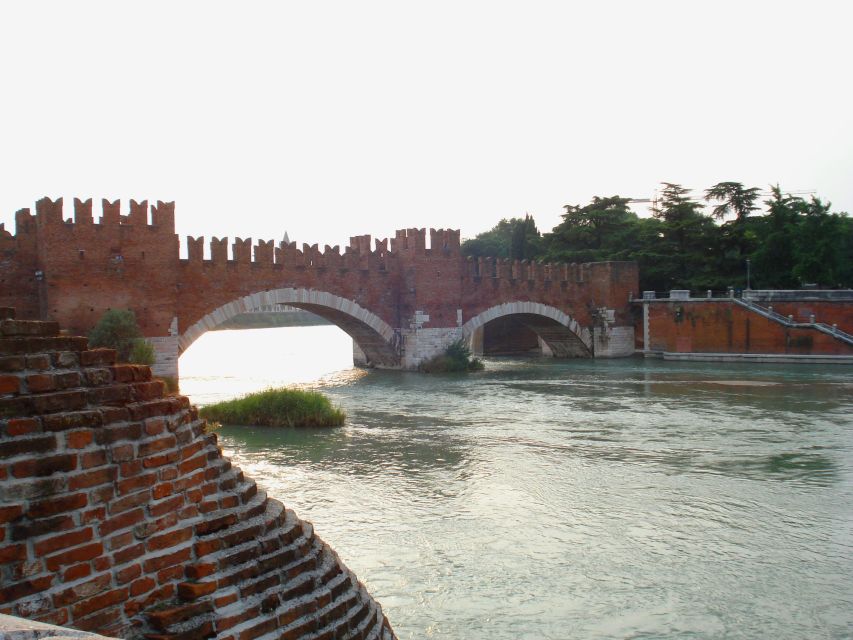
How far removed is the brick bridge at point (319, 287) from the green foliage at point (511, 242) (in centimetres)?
935

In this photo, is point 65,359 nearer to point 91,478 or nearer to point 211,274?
point 91,478

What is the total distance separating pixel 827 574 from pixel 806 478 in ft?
11.8

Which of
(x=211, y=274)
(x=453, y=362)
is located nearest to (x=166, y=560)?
(x=211, y=274)

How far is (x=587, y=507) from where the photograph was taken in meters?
8.78

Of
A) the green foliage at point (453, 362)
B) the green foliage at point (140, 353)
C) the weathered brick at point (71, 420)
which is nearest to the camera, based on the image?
the weathered brick at point (71, 420)

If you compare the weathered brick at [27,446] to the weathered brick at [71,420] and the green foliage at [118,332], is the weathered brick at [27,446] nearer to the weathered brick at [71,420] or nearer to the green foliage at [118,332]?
the weathered brick at [71,420]

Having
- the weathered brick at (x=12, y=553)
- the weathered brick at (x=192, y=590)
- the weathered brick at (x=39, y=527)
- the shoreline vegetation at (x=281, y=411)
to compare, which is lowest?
the shoreline vegetation at (x=281, y=411)

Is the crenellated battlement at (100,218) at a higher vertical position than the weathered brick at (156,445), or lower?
higher

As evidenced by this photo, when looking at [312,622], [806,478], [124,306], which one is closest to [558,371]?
[124,306]

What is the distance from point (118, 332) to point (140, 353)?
73 centimetres

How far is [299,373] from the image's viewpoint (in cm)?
2602

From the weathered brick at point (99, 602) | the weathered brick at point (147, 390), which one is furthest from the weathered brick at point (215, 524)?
the weathered brick at point (147, 390)

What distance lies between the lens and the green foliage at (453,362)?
24.8 m

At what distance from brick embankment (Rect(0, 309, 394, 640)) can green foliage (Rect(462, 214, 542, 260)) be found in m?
38.9
